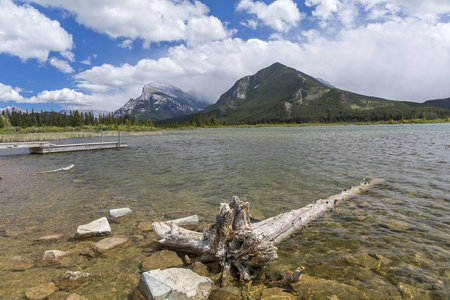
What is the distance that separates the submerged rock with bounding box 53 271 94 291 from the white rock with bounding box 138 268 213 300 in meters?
1.61

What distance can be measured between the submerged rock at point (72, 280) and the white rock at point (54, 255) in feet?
3.83

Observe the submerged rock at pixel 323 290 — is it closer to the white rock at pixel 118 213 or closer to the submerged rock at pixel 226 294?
the submerged rock at pixel 226 294

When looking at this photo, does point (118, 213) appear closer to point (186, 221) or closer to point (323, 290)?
point (186, 221)

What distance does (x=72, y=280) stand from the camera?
17.5 ft

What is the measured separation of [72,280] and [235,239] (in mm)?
3972

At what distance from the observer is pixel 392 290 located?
4984 mm

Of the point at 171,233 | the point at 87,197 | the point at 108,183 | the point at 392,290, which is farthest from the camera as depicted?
the point at 108,183

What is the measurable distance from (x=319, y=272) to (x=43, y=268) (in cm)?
714

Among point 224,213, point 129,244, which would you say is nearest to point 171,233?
point 129,244

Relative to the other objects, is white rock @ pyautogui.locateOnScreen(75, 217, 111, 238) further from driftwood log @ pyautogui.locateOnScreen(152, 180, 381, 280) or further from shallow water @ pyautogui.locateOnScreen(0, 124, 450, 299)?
driftwood log @ pyautogui.locateOnScreen(152, 180, 381, 280)

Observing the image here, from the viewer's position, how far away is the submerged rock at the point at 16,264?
5.96 meters

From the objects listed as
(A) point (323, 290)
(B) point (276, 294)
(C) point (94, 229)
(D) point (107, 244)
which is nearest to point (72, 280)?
(D) point (107, 244)

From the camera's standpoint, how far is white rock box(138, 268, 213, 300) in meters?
4.46

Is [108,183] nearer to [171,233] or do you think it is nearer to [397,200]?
[171,233]
